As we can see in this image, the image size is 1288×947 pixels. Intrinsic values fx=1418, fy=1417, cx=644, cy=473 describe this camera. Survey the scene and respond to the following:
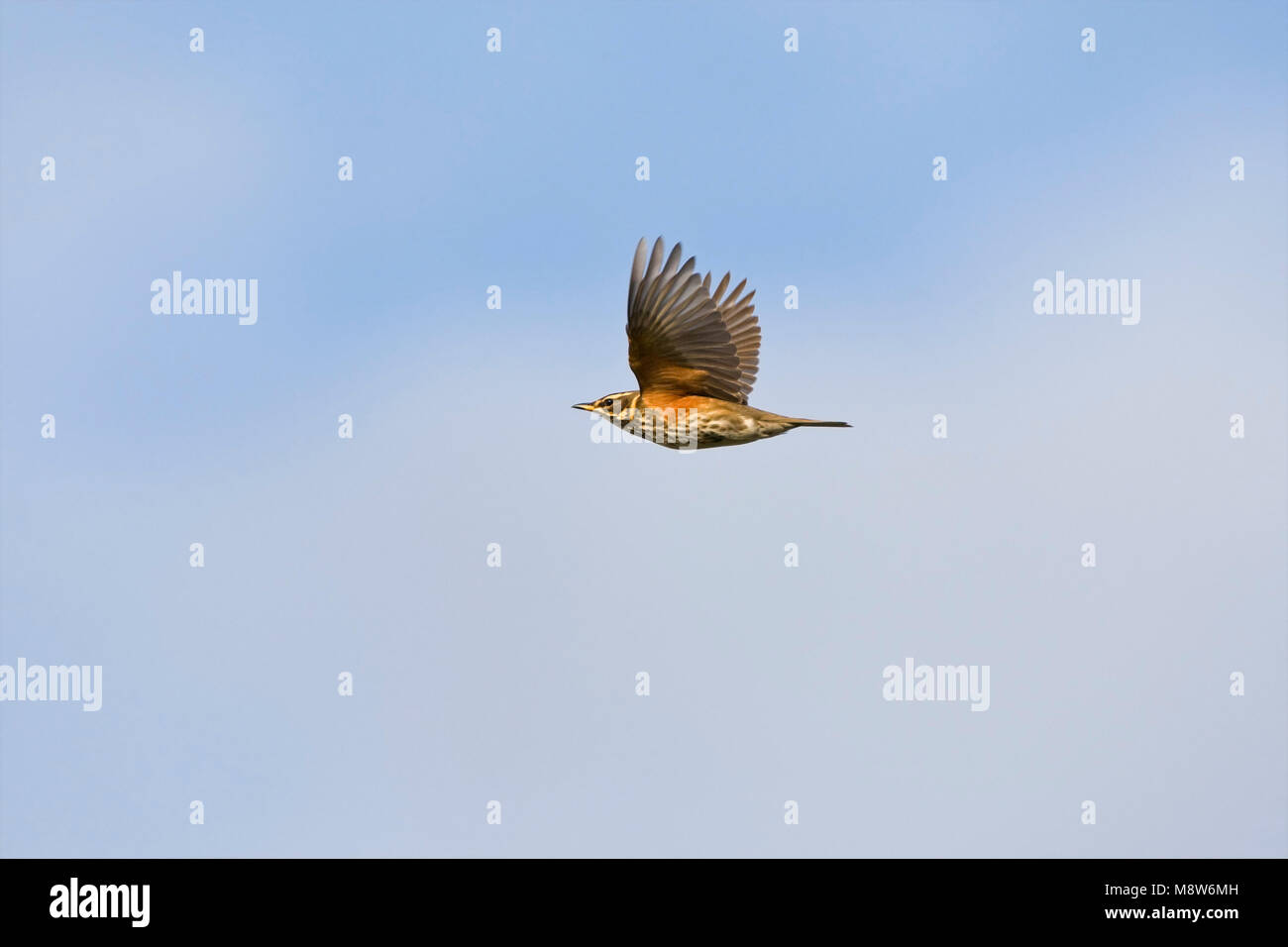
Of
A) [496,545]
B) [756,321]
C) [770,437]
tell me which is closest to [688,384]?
[770,437]

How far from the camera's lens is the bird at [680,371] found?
1305 centimetres

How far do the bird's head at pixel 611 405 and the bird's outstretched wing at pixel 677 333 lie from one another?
180mm

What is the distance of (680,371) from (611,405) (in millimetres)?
734

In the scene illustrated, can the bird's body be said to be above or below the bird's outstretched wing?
below

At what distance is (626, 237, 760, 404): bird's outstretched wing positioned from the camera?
1305cm

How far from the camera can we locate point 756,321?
1520 cm

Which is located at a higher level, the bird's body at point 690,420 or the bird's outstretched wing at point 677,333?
the bird's outstretched wing at point 677,333

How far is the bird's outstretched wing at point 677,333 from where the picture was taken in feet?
42.8

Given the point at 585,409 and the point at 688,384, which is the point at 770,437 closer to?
the point at 688,384

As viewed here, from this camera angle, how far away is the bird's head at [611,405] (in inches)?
535

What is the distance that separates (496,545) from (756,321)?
516 centimetres

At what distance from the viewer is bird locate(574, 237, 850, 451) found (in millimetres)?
13055

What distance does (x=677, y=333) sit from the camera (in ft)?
43.6

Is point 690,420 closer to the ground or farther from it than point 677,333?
closer to the ground
